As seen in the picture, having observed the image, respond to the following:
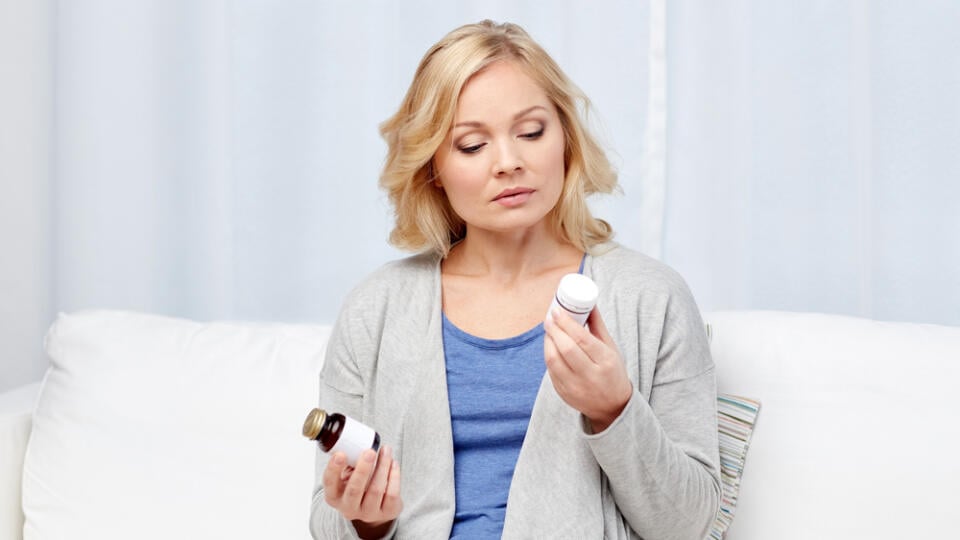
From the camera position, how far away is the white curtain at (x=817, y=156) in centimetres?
166

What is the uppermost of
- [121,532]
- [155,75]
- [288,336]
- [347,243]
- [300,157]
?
[155,75]

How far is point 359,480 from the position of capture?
1058 mm

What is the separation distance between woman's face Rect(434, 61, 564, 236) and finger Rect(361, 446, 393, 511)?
1.09 feet

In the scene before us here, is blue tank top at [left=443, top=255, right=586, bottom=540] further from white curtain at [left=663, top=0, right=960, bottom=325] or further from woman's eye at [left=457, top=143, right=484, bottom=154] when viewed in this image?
white curtain at [left=663, top=0, right=960, bottom=325]

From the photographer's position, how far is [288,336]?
5.46ft

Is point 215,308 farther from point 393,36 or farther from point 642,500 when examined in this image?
point 642,500

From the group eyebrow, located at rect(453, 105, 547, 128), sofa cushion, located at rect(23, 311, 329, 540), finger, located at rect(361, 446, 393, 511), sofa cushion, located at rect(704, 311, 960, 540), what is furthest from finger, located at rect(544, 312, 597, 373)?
sofa cushion, located at rect(23, 311, 329, 540)

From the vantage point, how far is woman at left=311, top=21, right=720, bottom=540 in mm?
1151

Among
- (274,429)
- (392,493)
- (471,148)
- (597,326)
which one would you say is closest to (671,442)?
(597,326)

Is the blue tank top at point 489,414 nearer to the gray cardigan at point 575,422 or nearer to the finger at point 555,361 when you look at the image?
the gray cardigan at point 575,422

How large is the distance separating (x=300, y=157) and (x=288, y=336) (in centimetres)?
41

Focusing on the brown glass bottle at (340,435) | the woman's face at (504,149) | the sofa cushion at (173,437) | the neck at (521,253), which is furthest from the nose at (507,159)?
the sofa cushion at (173,437)

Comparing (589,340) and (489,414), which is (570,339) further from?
(489,414)

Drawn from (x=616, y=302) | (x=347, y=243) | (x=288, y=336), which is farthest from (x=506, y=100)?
(x=347, y=243)
